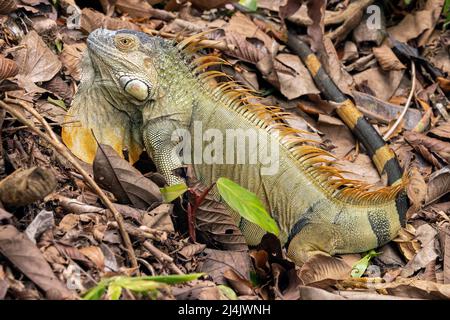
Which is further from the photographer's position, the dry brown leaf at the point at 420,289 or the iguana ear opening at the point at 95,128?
the iguana ear opening at the point at 95,128

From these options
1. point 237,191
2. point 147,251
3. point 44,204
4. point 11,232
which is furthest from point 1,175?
point 237,191

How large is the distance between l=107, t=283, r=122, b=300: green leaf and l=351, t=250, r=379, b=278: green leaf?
212cm

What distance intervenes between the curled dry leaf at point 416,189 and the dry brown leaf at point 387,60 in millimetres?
1281

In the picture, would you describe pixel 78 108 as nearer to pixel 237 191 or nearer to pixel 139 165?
pixel 139 165

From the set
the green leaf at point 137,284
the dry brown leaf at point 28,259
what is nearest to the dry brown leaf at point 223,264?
the green leaf at point 137,284

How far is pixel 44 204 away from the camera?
3.57 meters

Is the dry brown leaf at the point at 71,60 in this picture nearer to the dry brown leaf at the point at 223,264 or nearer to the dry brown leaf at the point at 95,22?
the dry brown leaf at the point at 95,22

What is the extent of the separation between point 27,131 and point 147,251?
3.58 ft

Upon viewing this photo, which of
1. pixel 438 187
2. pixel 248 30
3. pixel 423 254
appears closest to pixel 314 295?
pixel 423 254

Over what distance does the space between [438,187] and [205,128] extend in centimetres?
198

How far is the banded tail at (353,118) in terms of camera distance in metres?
5.31

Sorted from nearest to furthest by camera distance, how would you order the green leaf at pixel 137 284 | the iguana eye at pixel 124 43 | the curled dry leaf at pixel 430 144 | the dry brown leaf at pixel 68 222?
the green leaf at pixel 137 284
the dry brown leaf at pixel 68 222
the iguana eye at pixel 124 43
the curled dry leaf at pixel 430 144

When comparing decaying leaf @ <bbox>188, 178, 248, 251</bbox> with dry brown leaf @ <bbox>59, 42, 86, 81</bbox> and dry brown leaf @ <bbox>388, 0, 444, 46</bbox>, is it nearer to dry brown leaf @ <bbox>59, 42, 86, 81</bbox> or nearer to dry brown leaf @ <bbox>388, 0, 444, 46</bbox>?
dry brown leaf @ <bbox>59, 42, 86, 81</bbox>

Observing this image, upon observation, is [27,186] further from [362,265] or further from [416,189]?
[416,189]
